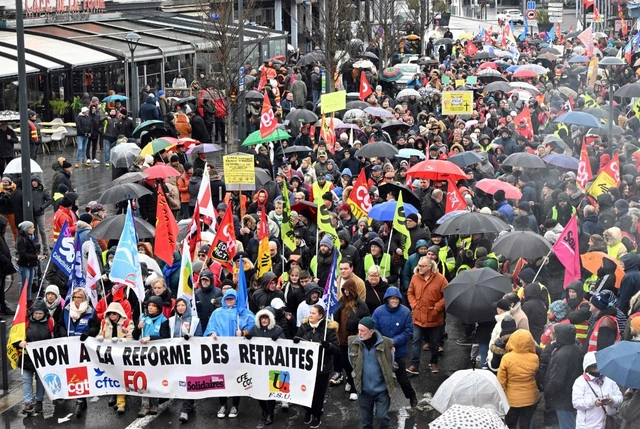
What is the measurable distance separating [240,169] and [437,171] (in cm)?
328

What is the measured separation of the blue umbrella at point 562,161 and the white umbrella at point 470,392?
36.3 feet

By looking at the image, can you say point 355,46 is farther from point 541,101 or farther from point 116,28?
point 541,101

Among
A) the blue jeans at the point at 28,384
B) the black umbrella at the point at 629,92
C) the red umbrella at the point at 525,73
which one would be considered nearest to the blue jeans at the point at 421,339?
the blue jeans at the point at 28,384

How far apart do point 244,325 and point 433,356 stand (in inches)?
105

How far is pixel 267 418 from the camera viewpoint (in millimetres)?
13070

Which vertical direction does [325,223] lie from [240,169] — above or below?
below

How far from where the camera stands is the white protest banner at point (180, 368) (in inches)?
511

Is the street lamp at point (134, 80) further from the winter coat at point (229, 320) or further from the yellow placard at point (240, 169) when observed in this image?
the winter coat at point (229, 320)

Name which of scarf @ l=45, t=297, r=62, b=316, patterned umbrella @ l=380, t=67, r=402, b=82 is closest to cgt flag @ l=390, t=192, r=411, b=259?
scarf @ l=45, t=297, r=62, b=316

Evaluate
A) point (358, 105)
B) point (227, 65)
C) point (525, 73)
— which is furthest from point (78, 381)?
point (525, 73)

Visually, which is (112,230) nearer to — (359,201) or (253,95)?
(359,201)

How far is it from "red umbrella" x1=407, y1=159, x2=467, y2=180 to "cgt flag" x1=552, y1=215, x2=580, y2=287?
5.06 m

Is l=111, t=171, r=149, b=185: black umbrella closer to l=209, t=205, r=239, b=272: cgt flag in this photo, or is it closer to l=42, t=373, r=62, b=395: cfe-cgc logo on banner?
l=209, t=205, r=239, b=272: cgt flag

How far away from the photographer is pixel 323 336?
1296 centimetres
